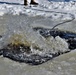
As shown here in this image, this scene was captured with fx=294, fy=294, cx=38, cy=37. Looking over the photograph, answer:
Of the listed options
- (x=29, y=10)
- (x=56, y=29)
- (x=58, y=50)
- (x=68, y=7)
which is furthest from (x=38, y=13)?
(x=58, y=50)

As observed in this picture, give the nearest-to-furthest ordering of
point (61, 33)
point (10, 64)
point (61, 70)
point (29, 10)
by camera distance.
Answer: point (61, 70) → point (10, 64) → point (61, 33) → point (29, 10)

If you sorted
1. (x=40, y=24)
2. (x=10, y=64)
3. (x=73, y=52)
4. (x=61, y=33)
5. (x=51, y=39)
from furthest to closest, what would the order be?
(x=40, y=24), (x=61, y=33), (x=51, y=39), (x=73, y=52), (x=10, y=64)

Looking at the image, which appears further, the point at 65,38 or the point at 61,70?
the point at 65,38

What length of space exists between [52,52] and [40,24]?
320cm

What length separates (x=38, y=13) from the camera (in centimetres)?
1062

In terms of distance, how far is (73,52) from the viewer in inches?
216

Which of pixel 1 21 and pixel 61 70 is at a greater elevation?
pixel 61 70

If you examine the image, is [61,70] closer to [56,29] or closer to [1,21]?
[56,29]

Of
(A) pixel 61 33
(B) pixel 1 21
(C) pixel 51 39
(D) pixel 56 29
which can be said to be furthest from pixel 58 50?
(B) pixel 1 21

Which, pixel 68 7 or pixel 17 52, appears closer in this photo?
pixel 17 52

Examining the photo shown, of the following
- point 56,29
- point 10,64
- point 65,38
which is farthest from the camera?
point 56,29

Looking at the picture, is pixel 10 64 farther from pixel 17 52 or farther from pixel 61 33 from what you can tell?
pixel 61 33

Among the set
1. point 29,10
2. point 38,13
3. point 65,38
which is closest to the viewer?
point 65,38

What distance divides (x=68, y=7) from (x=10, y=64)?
722 centimetres
